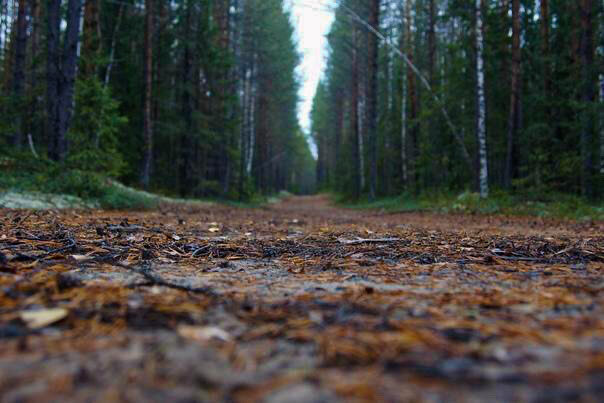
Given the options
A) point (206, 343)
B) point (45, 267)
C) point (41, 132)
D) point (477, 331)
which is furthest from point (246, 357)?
point (41, 132)

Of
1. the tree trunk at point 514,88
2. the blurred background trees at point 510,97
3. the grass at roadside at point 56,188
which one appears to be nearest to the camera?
the grass at roadside at point 56,188

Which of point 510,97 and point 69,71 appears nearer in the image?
point 69,71

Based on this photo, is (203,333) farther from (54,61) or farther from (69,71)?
(54,61)

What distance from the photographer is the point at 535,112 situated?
45.8 feet

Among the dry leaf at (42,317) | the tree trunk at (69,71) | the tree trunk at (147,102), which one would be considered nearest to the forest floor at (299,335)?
the dry leaf at (42,317)

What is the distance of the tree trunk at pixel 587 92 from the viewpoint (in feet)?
31.7

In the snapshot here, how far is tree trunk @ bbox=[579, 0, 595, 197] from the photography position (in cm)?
965

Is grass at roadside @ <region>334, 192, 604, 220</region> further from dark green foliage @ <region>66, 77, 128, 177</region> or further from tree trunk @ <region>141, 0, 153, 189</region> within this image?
tree trunk @ <region>141, 0, 153, 189</region>

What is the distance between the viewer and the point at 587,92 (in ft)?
34.6

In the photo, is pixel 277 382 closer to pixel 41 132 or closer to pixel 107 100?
pixel 107 100

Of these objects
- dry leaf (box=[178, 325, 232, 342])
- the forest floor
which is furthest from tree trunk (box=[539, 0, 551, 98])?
dry leaf (box=[178, 325, 232, 342])

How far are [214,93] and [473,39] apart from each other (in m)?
10.3

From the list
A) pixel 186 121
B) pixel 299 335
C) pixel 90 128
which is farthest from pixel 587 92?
pixel 186 121

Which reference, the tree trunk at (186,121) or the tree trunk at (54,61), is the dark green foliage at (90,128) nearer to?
the tree trunk at (54,61)
